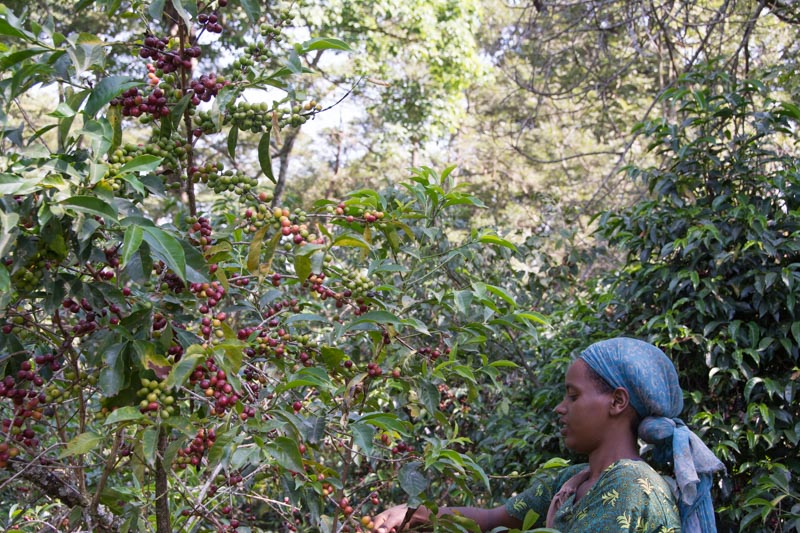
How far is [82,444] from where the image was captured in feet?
4.60

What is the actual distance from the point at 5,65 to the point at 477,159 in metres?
15.7

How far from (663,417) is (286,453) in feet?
3.40

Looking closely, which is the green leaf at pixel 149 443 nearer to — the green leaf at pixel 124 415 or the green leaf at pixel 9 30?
the green leaf at pixel 124 415

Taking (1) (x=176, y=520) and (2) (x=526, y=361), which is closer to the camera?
(1) (x=176, y=520)

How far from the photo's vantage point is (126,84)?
59.6 inches

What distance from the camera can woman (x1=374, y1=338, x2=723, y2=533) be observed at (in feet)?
5.96

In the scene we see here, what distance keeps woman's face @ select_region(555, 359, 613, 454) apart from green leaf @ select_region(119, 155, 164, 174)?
3.97 ft

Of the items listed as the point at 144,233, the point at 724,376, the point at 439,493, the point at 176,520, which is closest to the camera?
the point at 144,233

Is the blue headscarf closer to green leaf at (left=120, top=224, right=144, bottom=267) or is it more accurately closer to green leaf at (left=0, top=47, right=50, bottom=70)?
green leaf at (left=120, top=224, right=144, bottom=267)

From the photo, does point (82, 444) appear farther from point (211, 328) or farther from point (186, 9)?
point (186, 9)

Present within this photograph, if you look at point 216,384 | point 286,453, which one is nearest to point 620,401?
point 286,453

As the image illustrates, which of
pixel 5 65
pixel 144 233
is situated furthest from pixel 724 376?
pixel 5 65

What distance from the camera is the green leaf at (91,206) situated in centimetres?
127

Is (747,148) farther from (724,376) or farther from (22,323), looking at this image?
(22,323)
